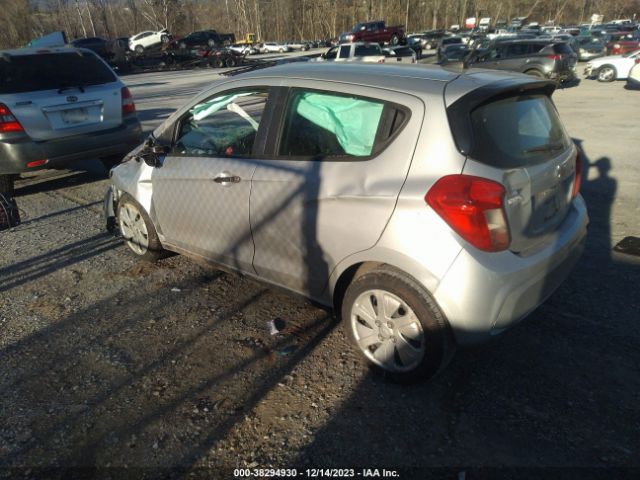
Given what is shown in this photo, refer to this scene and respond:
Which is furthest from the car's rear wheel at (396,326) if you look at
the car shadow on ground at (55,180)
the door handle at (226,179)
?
the car shadow on ground at (55,180)

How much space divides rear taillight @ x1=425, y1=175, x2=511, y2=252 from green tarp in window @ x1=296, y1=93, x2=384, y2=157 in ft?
1.77

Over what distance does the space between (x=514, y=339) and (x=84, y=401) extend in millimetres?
2705

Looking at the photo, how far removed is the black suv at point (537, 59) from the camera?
720 inches

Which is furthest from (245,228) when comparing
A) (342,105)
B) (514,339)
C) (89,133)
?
(89,133)

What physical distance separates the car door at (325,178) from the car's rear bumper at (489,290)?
0.48 metres

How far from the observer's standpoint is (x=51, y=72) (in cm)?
621

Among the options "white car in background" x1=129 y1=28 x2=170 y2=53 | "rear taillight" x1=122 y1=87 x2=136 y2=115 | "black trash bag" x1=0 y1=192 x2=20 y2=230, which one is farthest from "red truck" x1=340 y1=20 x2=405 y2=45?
"black trash bag" x1=0 y1=192 x2=20 y2=230

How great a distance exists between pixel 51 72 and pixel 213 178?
429 cm

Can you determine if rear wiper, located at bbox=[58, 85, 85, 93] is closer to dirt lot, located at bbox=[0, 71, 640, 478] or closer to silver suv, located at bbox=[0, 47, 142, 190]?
silver suv, located at bbox=[0, 47, 142, 190]

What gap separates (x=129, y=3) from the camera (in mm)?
69750

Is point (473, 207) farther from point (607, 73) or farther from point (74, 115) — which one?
point (607, 73)

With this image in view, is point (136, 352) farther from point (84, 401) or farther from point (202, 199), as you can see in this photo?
point (202, 199)

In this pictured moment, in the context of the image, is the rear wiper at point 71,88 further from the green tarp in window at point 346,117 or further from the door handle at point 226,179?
the green tarp in window at point 346,117

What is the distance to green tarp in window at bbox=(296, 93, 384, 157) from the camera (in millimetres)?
2703
